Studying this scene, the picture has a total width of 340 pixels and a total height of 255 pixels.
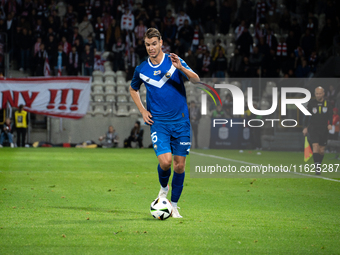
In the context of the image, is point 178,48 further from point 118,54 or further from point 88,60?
point 88,60

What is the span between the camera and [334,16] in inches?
1002

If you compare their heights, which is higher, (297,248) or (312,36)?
(312,36)

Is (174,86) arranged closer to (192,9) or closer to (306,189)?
(306,189)

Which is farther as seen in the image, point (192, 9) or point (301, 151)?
point (192, 9)

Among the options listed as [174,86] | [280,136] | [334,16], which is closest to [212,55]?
[280,136]

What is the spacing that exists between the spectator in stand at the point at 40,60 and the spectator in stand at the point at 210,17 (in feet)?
29.3

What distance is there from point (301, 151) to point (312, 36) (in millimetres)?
6696

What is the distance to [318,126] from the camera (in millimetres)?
12062

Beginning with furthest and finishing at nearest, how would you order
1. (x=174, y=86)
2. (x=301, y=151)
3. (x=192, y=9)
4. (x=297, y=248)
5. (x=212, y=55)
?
(x=192, y=9) → (x=212, y=55) → (x=301, y=151) → (x=174, y=86) → (x=297, y=248)

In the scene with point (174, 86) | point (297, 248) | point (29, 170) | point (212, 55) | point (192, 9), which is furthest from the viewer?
point (192, 9)

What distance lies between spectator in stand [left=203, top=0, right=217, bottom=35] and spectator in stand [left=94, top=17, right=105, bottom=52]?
5.80m

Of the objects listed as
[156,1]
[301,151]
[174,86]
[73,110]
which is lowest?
[301,151]

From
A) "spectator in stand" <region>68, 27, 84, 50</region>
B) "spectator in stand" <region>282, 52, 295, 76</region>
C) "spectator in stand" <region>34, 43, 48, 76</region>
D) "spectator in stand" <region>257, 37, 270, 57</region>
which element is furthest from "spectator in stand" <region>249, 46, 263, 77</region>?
"spectator in stand" <region>34, 43, 48, 76</region>

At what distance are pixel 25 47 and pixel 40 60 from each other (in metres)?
1.06
